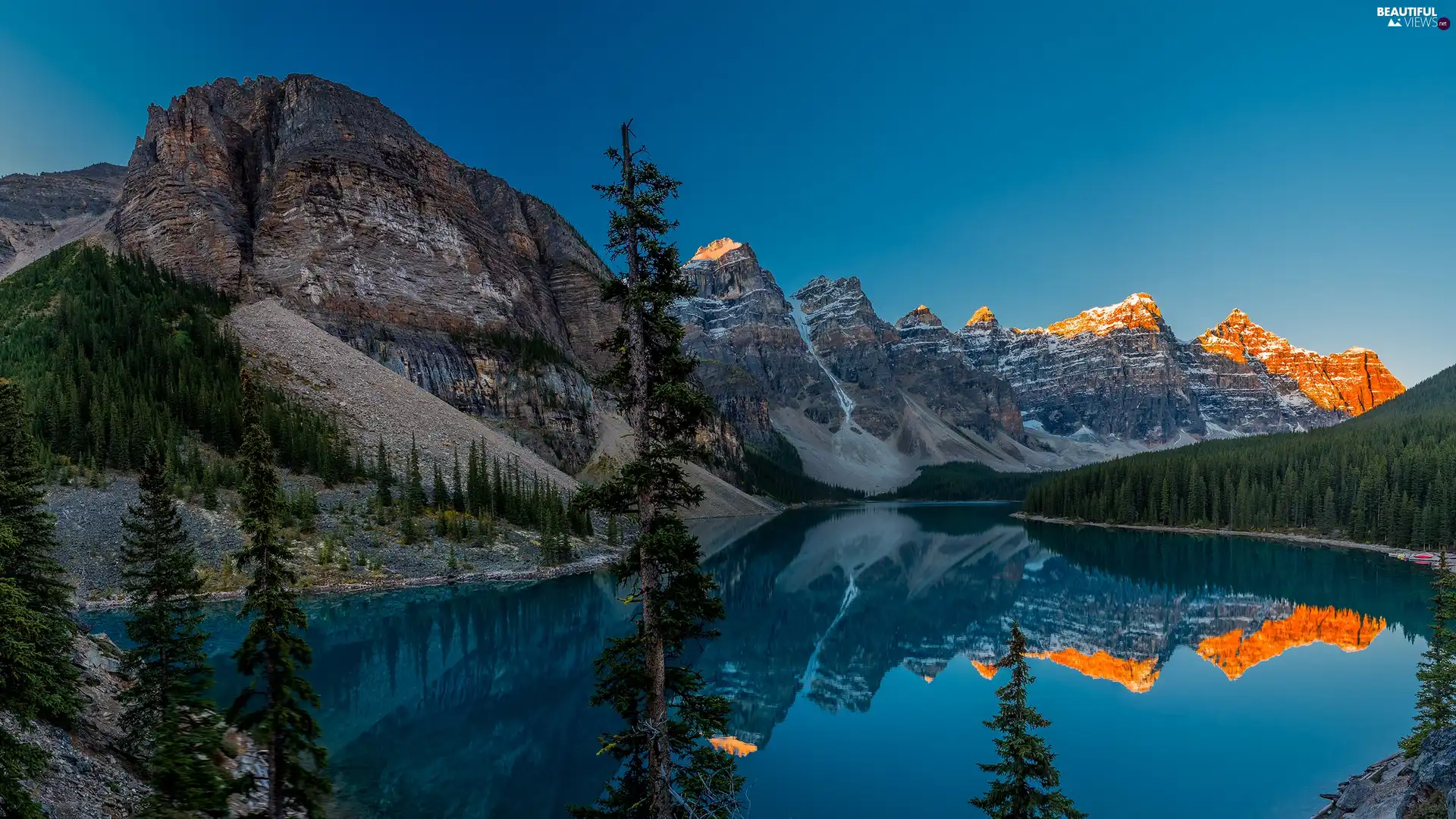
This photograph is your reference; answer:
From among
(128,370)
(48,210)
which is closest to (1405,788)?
(128,370)

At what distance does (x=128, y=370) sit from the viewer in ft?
194

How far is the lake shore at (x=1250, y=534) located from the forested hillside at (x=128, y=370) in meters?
101

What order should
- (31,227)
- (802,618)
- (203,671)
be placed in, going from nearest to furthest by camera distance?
1. (203,671)
2. (802,618)
3. (31,227)

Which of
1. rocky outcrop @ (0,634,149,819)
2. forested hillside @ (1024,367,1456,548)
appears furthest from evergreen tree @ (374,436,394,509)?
forested hillside @ (1024,367,1456,548)

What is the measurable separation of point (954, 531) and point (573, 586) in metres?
71.5

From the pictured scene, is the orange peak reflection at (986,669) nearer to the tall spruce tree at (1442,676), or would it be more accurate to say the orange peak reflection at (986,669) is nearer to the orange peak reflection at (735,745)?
the orange peak reflection at (735,745)

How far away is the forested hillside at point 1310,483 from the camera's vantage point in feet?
225

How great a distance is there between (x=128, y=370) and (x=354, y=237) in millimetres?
44198

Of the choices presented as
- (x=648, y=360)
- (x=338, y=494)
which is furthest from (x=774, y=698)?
(x=338, y=494)

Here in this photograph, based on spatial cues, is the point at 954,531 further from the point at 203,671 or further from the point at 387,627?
the point at 203,671

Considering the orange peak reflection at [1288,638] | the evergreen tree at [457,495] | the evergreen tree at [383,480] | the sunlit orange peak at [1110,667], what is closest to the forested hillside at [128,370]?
the evergreen tree at [383,480]

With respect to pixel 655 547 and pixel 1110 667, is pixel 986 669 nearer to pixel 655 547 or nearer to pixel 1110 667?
pixel 1110 667

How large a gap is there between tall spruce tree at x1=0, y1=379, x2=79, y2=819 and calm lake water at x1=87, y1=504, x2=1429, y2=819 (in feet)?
23.8

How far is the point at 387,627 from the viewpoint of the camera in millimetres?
34500
